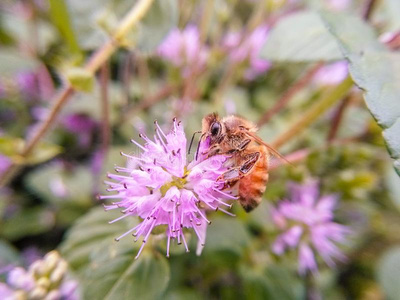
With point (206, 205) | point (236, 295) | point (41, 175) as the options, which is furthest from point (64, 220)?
point (206, 205)

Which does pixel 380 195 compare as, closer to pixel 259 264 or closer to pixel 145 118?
pixel 259 264

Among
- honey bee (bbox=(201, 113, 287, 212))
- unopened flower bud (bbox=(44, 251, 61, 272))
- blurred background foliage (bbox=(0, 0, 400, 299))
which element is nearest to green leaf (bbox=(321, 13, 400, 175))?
blurred background foliage (bbox=(0, 0, 400, 299))

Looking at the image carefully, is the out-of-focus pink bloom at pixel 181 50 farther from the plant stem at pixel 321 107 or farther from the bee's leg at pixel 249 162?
the bee's leg at pixel 249 162

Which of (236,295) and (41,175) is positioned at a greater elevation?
(41,175)

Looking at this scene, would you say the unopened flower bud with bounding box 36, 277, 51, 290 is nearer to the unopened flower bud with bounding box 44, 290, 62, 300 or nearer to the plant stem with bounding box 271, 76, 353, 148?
the unopened flower bud with bounding box 44, 290, 62, 300

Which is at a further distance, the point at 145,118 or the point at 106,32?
the point at 145,118

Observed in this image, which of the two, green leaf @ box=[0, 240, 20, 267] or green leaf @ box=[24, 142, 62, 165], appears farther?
green leaf @ box=[24, 142, 62, 165]

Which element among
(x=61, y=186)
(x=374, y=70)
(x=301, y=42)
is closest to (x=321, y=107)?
(x=301, y=42)
